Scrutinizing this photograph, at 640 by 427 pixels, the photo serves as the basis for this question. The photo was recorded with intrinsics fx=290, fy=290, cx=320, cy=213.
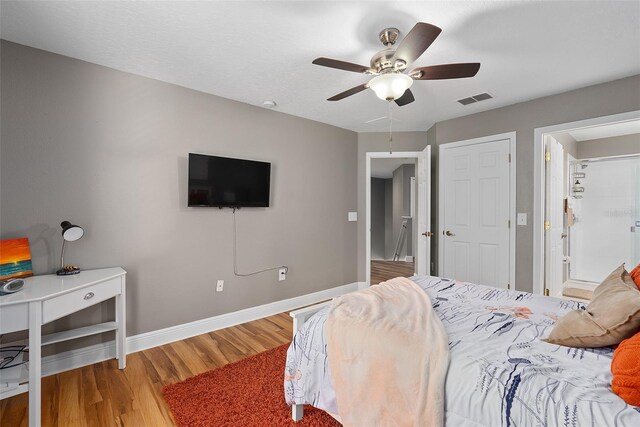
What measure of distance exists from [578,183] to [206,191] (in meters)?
5.45

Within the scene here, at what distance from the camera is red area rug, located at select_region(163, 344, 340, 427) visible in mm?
1672

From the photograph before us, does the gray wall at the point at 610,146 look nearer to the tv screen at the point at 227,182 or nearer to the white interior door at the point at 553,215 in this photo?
the white interior door at the point at 553,215

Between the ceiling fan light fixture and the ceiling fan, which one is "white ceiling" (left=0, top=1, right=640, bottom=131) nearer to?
the ceiling fan

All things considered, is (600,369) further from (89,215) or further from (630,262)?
(630,262)

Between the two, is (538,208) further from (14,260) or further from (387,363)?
(14,260)

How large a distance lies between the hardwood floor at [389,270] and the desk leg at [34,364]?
168 inches

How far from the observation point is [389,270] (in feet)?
19.7

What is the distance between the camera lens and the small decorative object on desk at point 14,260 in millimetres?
1919

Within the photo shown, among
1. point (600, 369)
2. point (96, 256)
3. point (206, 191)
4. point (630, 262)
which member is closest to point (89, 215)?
point (96, 256)

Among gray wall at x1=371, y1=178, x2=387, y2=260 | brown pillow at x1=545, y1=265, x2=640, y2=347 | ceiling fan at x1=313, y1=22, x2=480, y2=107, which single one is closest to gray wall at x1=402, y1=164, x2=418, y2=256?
gray wall at x1=371, y1=178, x2=387, y2=260

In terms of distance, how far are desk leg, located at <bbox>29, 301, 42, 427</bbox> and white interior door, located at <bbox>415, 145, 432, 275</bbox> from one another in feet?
11.9

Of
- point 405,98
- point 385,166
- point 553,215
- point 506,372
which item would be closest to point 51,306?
point 506,372

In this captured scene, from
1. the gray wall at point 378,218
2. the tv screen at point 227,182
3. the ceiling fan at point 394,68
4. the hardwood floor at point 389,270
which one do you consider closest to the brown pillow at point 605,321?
the ceiling fan at point 394,68

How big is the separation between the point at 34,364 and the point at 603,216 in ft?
21.5
